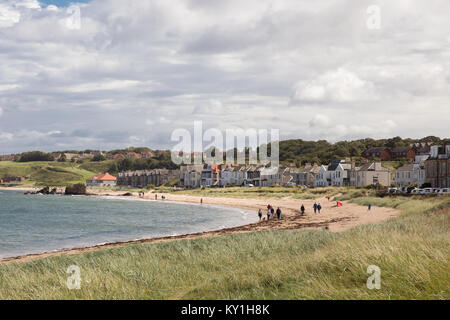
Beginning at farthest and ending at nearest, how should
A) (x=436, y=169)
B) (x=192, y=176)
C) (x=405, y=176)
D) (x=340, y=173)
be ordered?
(x=192, y=176) → (x=340, y=173) → (x=405, y=176) → (x=436, y=169)

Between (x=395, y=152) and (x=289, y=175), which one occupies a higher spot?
(x=395, y=152)

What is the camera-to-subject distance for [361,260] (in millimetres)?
10250

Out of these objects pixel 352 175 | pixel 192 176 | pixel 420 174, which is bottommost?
pixel 192 176

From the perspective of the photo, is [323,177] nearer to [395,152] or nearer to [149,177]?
[395,152]

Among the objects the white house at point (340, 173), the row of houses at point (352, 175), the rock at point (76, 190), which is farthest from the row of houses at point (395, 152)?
the rock at point (76, 190)

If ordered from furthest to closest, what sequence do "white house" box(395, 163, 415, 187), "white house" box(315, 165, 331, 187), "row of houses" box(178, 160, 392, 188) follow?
1. "white house" box(315, 165, 331, 187)
2. "row of houses" box(178, 160, 392, 188)
3. "white house" box(395, 163, 415, 187)

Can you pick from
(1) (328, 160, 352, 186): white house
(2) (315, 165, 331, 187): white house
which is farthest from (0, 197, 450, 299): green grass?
(2) (315, 165, 331, 187): white house

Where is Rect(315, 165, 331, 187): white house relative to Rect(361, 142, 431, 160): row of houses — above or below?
below

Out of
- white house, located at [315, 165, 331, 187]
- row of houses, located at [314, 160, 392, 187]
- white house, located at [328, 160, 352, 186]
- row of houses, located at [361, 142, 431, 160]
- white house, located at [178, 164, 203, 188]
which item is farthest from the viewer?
white house, located at [178, 164, 203, 188]

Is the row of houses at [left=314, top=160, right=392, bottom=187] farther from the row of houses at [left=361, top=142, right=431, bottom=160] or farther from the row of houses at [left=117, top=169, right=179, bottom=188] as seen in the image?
the row of houses at [left=117, top=169, right=179, bottom=188]

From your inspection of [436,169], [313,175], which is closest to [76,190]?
[313,175]

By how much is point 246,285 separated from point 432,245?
17.7 feet

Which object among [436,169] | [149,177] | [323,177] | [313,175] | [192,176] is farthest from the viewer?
[149,177]
